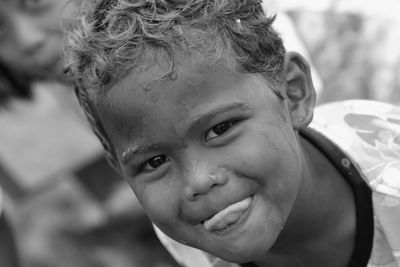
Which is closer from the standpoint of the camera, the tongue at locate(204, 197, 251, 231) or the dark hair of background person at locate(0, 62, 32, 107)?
the tongue at locate(204, 197, 251, 231)

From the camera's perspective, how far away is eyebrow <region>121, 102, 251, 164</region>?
1.37m

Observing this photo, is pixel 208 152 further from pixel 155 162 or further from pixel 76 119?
pixel 76 119

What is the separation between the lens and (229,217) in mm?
1401

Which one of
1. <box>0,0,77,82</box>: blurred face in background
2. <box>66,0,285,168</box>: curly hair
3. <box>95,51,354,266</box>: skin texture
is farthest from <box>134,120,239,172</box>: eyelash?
<box>0,0,77,82</box>: blurred face in background

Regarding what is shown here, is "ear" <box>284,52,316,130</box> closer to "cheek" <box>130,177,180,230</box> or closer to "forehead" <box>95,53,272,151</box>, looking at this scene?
"forehead" <box>95,53,272,151</box>

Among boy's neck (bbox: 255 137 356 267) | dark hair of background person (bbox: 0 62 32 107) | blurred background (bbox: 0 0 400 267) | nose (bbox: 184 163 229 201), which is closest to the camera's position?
nose (bbox: 184 163 229 201)

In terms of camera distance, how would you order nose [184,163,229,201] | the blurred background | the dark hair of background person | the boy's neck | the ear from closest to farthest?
nose [184,163,229,201]
the ear
the boy's neck
the blurred background
the dark hair of background person

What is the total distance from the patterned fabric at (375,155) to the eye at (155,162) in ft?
1.54

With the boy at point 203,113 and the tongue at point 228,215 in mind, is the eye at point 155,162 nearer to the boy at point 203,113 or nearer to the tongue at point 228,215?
the boy at point 203,113

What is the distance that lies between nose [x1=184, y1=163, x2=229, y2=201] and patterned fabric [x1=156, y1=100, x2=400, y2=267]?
0.41 meters

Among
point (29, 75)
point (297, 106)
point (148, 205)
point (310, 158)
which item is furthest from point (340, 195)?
point (29, 75)

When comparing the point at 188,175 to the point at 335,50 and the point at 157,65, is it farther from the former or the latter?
the point at 335,50

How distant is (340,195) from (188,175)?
464 mm

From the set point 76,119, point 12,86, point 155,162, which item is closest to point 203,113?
point 155,162
